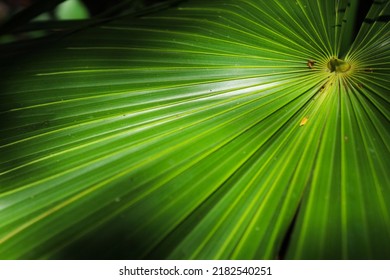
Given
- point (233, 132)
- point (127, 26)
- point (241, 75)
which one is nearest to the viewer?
point (233, 132)

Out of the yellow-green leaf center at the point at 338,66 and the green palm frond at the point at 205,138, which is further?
the yellow-green leaf center at the point at 338,66

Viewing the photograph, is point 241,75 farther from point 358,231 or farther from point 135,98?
point 358,231

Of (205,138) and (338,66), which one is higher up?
(338,66)

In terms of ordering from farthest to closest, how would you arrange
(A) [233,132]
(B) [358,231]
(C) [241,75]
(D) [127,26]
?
(D) [127,26], (C) [241,75], (A) [233,132], (B) [358,231]

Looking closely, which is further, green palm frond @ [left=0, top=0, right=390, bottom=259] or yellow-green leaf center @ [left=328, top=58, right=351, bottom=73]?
yellow-green leaf center @ [left=328, top=58, right=351, bottom=73]

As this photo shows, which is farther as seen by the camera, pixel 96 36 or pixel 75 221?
pixel 96 36

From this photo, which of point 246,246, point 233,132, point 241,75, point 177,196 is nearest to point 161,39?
point 241,75

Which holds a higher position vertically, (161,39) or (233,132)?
(161,39)

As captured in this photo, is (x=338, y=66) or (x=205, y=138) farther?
(x=338, y=66)
